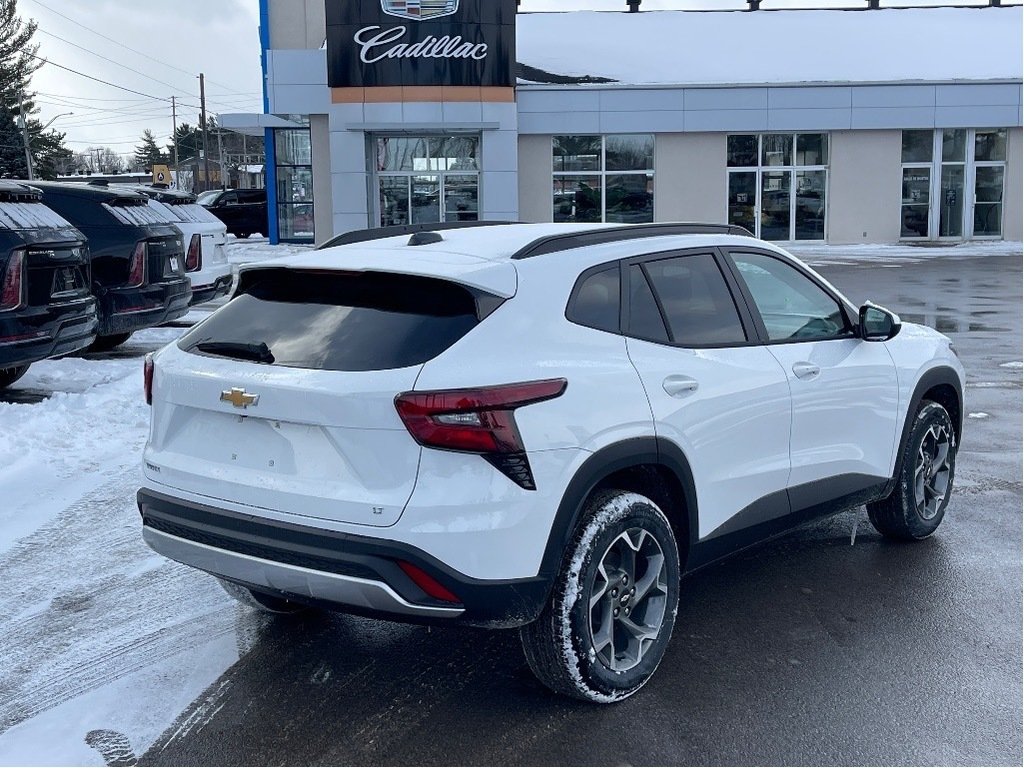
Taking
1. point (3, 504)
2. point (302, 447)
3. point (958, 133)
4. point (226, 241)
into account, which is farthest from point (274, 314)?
point (958, 133)

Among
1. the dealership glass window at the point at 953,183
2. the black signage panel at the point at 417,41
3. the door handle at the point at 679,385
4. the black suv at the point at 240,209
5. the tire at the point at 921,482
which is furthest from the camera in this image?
the black suv at the point at 240,209

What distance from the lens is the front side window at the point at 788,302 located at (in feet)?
16.7

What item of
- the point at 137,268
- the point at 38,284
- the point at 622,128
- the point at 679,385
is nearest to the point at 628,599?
the point at 679,385

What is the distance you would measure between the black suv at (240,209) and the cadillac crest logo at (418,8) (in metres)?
12.6

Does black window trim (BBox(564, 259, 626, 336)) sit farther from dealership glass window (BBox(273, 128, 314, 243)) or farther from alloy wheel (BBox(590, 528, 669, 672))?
dealership glass window (BBox(273, 128, 314, 243))

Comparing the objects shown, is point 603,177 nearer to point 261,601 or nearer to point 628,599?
point 261,601

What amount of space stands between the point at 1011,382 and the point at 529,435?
8.67 m

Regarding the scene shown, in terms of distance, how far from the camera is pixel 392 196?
32.6 meters

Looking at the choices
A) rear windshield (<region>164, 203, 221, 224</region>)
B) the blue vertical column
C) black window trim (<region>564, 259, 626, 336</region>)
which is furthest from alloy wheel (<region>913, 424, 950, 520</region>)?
the blue vertical column

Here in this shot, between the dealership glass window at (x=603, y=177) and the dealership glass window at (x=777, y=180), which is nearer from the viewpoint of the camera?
the dealership glass window at (x=603, y=177)

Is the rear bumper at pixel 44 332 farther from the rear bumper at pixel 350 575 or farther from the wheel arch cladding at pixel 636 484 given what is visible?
the wheel arch cladding at pixel 636 484

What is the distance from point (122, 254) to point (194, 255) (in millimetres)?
2242

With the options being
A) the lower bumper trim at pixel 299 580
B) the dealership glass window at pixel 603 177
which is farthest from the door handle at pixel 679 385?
the dealership glass window at pixel 603 177

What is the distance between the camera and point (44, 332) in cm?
859
